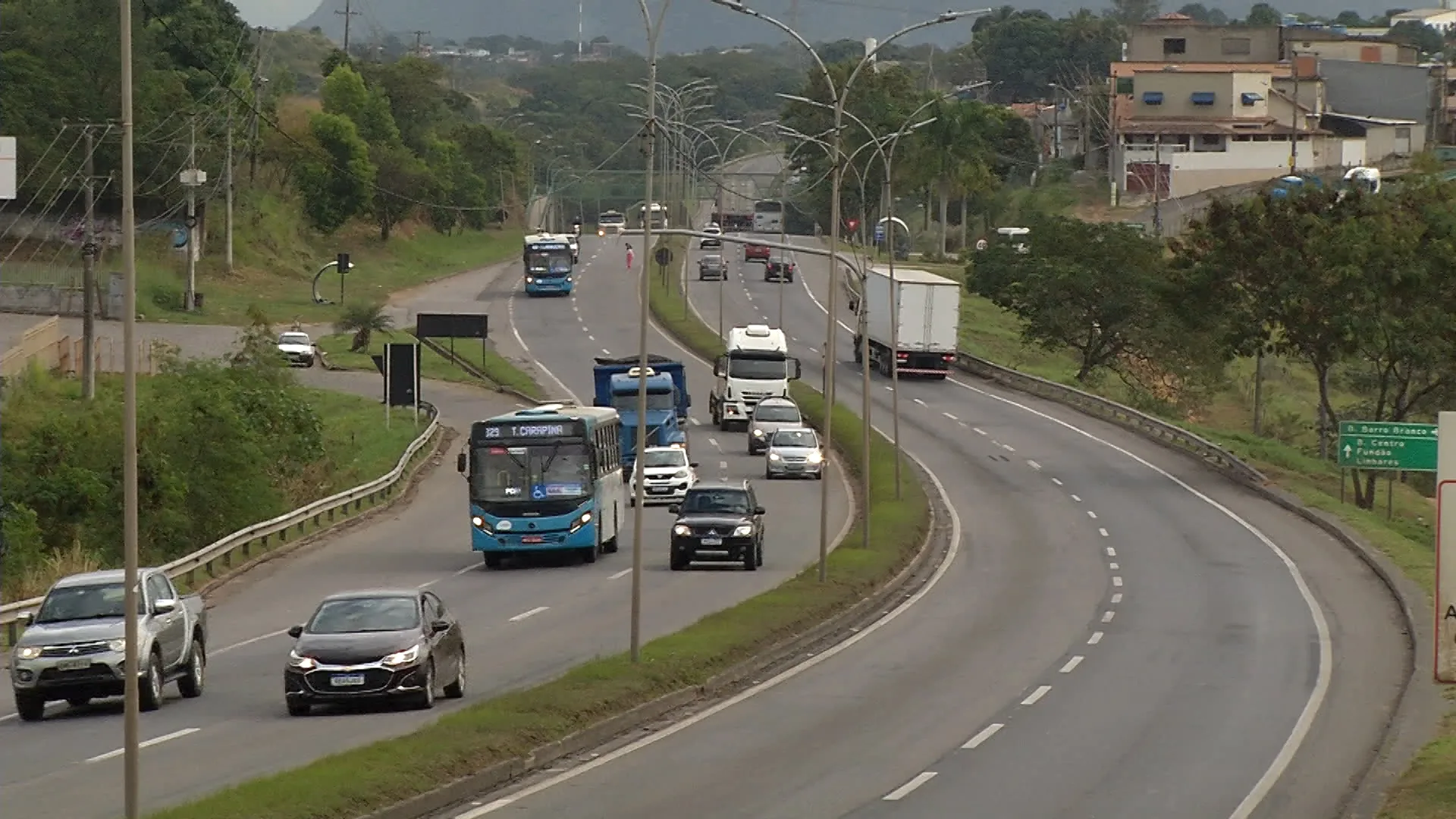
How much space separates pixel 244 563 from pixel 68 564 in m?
3.44

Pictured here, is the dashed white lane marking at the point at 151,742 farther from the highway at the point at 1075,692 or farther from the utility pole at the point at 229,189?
the utility pole at the point at 229,189

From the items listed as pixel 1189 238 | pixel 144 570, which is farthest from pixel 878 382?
pixel 144 570

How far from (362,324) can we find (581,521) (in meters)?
48.6

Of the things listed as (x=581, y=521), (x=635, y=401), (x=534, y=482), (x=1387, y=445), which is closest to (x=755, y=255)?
(x=635, y=401)

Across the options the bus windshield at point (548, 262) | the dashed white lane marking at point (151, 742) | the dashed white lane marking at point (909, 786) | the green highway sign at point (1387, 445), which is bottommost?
the dashed white lane marking at point (151, 742)

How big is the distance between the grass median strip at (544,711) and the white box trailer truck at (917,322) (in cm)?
3557

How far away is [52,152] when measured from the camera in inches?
4139

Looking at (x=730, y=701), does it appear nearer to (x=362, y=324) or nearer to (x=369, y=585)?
(x=369, y=585)

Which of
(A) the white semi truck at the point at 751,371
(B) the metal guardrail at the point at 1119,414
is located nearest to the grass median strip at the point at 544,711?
(B) the metal guardrail at the point at 1119,414


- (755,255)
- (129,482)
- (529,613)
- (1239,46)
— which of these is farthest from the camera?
(1239,46)

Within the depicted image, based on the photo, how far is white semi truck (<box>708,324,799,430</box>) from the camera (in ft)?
234

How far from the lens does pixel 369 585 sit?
128 ft

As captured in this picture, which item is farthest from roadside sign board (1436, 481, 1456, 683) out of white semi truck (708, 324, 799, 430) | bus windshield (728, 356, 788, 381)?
bus windshield (728, 356, 788, 381)

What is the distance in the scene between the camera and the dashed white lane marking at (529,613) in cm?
3509
